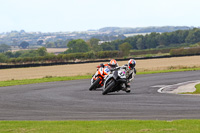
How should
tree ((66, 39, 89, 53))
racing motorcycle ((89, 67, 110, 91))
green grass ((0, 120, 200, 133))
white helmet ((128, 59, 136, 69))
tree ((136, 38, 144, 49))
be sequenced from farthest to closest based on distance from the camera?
1. tree ((136, 38, 144, 49))
2. tree ((66, 39, 89, 53))
3. racing motorcycle ((89, 67, 110, 91))
4. white helmet ((128, 59, 136, 69))
5. green grass ((0, 120, 200, 133))

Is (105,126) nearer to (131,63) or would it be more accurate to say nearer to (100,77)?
(131,63)

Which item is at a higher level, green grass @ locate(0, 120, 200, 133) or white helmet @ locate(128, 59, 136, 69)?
white helmet @ locate(128, 59, 136, 69)

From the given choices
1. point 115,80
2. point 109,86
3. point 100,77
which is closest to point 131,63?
point 115,80

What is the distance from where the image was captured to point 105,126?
11.5m

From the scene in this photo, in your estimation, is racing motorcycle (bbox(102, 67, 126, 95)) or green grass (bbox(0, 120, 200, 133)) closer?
green grass (bbox(0, 120, 200, 133))

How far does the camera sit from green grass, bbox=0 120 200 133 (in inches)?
421

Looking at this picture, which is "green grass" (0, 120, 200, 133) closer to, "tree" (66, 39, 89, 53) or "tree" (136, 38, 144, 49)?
"tree" (66, 39, 89, 53)

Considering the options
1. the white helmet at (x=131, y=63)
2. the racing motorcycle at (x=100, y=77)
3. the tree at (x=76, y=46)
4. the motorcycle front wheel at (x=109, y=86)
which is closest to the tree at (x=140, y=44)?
the tree at (x=76, y=46)

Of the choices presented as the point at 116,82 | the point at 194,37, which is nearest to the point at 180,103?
the point at 116,82

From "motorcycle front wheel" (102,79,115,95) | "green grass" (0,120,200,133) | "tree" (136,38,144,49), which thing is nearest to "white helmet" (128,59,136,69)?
"motorcycle front wheel" (102,79,115,95)

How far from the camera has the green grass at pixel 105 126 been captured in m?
10.7

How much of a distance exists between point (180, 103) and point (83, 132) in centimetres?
687

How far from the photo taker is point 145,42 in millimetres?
182000

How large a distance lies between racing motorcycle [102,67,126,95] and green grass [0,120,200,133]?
9469 mm
